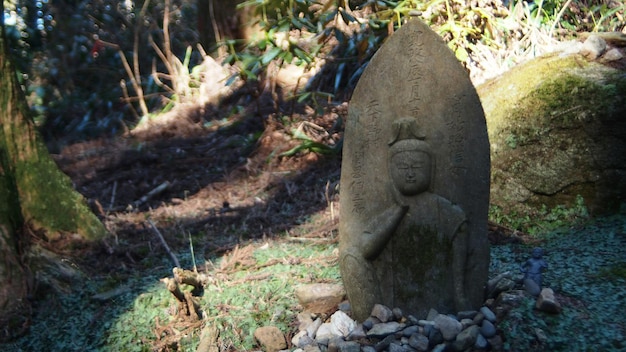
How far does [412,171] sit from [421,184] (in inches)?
2.6

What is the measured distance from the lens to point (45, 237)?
11.2 ft

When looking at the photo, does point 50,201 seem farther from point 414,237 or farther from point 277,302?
point 414,237

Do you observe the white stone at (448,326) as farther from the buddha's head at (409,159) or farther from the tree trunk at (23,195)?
the tree trunk at (23,195)

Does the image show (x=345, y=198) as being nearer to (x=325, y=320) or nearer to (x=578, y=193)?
(x=325, y=320)

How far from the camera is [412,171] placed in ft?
7.58

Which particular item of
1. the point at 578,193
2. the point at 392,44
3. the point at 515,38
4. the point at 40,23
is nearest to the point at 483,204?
the point at 392,44

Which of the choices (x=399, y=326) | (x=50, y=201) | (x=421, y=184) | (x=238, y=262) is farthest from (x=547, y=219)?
(x=50, y=201)

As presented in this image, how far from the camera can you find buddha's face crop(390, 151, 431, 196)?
2311 mm

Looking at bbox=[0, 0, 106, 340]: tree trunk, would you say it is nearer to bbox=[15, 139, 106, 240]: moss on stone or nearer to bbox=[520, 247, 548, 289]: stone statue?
bbox=[15, 139, 106, 240]: moss on stone

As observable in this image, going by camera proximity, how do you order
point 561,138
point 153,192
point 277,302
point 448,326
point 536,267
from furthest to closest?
point 153,192 < point 561,138 < point 277,302 < point 536,267 < point 448,326

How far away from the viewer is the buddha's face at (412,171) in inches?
91.0

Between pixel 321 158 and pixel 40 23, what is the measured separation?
673 centimetres

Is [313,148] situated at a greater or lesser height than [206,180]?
greater

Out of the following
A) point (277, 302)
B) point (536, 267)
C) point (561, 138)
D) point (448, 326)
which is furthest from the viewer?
point (561, 138)
